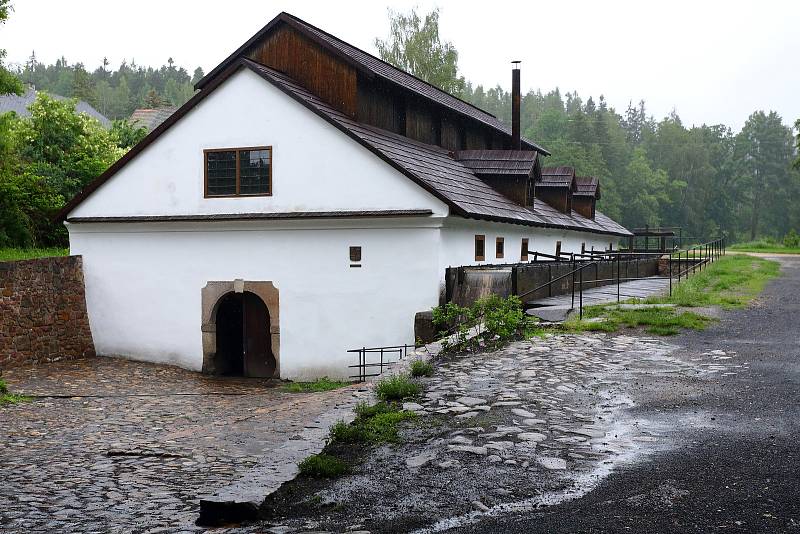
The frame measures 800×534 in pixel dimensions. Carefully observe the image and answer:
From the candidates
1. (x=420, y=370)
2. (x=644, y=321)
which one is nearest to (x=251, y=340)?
(x=644, y=321)

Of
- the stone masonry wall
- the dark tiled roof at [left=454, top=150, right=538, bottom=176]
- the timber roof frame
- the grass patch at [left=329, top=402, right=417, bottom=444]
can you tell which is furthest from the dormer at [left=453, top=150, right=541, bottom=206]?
the grass patch at [left=329, top=402, right=417, bottom=444]

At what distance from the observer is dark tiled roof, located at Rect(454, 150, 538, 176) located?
25281mm

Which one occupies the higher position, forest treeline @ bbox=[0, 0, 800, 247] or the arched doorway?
forest treeline @ bbox=[0, 0, 800, 247]

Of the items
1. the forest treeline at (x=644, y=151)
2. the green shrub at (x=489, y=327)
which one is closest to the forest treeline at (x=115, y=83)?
the forest treeline at (x=644, y=151)

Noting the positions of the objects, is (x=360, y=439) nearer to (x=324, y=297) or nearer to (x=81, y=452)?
(x=81, y=452)

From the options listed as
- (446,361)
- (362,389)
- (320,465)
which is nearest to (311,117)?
(446,361)

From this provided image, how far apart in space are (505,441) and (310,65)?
16.9 meters

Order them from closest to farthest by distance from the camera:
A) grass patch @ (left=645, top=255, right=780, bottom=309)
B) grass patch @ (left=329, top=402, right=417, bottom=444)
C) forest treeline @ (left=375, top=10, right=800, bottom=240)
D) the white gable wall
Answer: grass patch @ (left=329, top=402, right=417, bottom=444), the white gable wall, grass patch @ (left=645, top=255, right=780, bottom=309), forest treeline @ (left=375, top=10, right=800, bottom=240)

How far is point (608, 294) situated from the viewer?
22.7m

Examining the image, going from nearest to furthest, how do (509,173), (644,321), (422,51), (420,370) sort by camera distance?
1. (420,370)
2. (644,321)
3. (509,173)
4. (422,51)

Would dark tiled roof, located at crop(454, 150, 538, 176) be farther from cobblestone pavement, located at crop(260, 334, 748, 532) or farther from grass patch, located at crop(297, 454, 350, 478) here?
grass patch, located at crop(297, 454, 350, 478)

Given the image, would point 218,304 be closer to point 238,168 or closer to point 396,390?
point 238,168

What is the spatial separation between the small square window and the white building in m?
0.06

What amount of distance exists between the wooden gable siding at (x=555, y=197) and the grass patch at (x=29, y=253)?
18220mm
